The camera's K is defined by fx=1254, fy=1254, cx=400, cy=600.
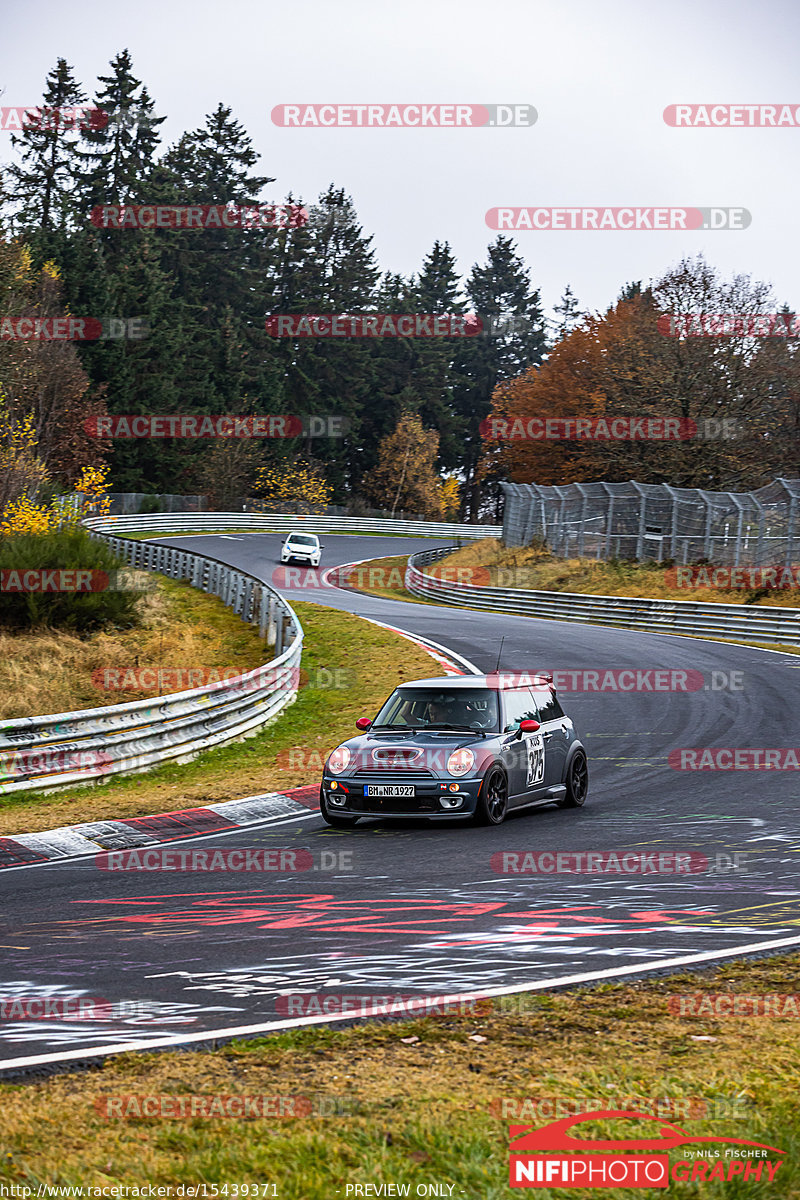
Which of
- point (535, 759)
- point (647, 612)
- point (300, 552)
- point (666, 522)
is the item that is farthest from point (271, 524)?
point (535, 759)

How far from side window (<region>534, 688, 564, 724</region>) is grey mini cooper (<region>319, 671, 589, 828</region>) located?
2 centimetres

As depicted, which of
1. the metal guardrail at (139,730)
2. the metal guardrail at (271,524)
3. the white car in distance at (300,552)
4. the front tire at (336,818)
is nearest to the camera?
the front tire at (336,818)

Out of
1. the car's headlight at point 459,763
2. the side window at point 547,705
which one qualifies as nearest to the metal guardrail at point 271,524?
the side window at point 547,705

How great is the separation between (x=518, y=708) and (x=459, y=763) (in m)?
1.50

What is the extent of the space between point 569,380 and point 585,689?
172 feet

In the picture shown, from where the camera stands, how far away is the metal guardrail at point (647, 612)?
105 ft

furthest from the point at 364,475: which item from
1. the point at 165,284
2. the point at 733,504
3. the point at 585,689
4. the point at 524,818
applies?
the point at 524,818

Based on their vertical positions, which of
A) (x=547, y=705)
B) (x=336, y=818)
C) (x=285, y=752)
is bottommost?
(x=285, y=752)

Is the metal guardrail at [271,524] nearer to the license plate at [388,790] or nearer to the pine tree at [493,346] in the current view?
the pine tree at [493,346]

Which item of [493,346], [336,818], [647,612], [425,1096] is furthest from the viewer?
[493,346]

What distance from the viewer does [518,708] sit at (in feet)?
43.8

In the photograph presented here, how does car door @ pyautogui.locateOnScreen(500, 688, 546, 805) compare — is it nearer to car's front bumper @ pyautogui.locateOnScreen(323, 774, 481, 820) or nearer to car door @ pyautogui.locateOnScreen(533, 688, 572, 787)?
car door @ pyautogui.locateOnScreen(533, 688, 572, 787)

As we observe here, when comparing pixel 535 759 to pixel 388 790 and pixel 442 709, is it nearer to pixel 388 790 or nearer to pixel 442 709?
pixel 442 709

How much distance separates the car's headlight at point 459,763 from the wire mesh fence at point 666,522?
23934 millimetres
